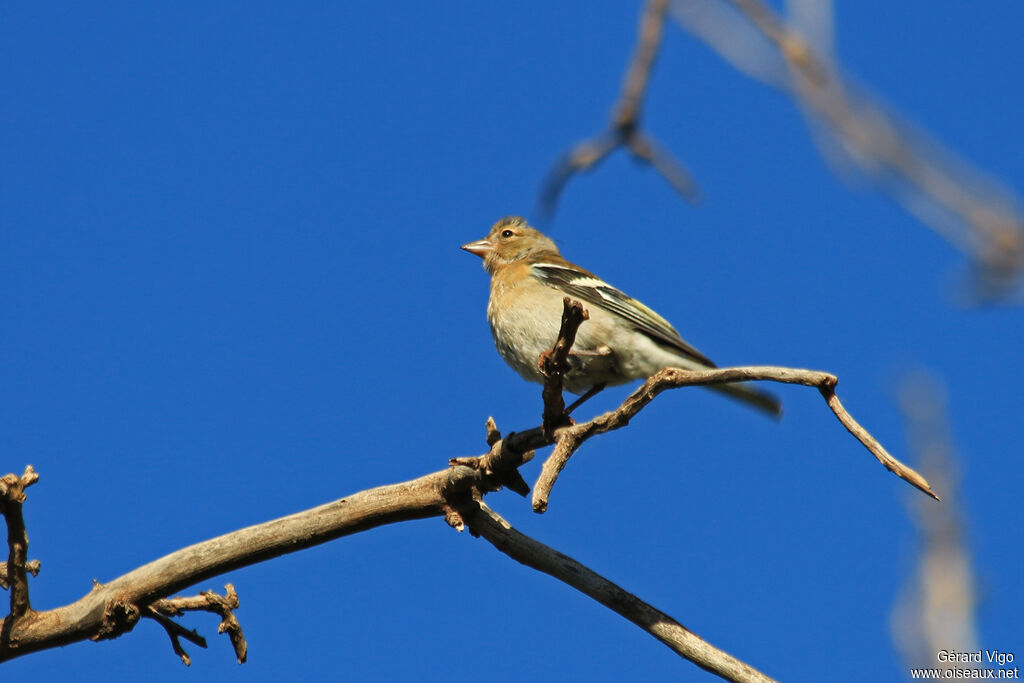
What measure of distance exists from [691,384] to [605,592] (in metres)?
1.17

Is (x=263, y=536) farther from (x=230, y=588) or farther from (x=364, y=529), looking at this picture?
(x=364, y=529)

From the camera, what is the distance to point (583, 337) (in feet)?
28.3

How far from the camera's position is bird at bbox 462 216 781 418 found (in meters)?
8.49

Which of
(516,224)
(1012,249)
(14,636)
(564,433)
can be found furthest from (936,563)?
(14,636)

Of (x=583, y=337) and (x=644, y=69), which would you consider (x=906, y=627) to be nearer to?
(x=583, y=337)

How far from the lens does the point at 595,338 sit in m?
8.55

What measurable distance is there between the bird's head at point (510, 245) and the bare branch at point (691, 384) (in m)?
5.34

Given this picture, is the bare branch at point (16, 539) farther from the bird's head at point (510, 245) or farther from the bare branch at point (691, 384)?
the bird's head at point (510, 245)

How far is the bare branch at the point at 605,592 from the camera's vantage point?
4.87 metres

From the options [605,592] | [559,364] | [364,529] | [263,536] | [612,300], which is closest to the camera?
[605,592]

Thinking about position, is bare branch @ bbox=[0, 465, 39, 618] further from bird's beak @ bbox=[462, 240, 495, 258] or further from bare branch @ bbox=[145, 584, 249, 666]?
bird's beak @ bbox=[462, 240, 495, 258]

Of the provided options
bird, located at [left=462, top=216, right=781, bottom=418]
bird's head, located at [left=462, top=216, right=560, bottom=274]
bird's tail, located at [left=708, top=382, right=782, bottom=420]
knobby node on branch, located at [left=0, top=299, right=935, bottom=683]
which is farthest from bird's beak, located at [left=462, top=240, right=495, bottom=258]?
knobby node on branch, located at [left=0, top=299, right=935, bottom=683]

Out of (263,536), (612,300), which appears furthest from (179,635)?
(612,300)

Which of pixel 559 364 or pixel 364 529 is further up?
pixel 559 364
